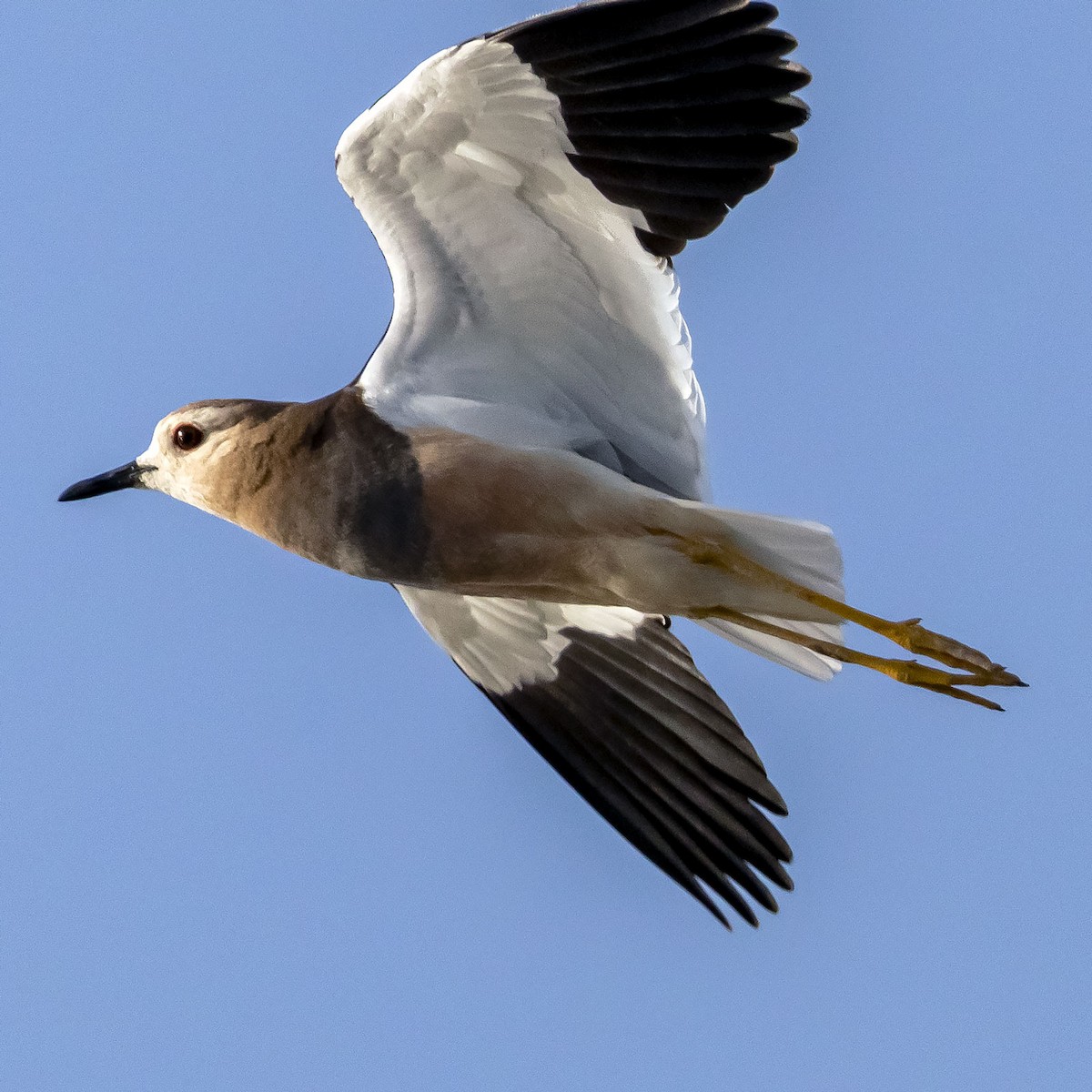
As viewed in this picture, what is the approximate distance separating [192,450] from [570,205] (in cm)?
132

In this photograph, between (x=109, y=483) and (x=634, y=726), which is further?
A: (x=634, y=726)

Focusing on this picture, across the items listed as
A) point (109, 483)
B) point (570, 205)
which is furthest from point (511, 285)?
point (109, 483)

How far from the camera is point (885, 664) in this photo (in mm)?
5660

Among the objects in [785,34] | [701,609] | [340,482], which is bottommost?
[701,609]

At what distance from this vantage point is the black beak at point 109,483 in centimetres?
582

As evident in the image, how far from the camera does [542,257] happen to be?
17.7 feet

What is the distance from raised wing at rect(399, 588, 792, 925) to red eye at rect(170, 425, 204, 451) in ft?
2.99

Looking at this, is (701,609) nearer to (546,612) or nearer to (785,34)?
(546,612)

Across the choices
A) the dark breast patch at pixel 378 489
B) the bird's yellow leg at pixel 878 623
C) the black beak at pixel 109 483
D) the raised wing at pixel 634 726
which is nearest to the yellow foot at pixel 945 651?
the bird's yellow leg at pixel 878 623

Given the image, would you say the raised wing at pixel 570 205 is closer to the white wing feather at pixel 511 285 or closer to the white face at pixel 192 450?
the white wing feather at pixel 511 285

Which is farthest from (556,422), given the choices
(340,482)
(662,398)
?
(340,482)

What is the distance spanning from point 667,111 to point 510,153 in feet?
1.41

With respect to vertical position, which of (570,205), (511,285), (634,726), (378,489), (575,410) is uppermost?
(570,205)

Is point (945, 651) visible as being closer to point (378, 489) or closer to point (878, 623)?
point (878, 623)
